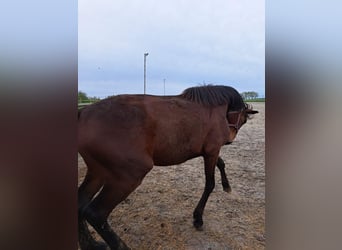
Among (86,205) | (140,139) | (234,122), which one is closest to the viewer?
(86,205)

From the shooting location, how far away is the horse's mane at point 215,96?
3.35 ft

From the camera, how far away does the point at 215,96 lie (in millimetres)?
1154

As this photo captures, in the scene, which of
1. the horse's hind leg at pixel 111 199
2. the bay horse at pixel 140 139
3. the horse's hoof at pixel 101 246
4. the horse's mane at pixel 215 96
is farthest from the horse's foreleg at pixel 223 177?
the horse's hoof at pixel 101 246

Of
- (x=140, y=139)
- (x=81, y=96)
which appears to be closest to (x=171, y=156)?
(x=140, y=139)

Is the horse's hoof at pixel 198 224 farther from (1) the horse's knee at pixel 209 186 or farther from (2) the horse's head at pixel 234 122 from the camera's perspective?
(2) the horse's head at pixel 234 122

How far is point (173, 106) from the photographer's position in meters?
1.12

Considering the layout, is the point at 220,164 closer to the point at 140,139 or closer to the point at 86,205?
the point at 140,139

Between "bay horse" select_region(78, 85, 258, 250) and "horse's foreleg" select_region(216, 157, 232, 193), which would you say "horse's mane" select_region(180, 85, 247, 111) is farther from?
"horse's foreleg" select_region(216, 157, 232, 193)

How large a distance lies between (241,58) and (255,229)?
0.65m

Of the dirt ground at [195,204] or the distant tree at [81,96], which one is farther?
the dirt ground at [195,204]

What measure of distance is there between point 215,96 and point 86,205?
732mm

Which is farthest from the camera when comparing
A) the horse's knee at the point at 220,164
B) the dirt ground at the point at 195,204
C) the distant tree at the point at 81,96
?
the horse's knee at the point at 220,164

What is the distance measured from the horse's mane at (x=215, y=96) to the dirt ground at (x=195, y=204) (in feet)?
0.39

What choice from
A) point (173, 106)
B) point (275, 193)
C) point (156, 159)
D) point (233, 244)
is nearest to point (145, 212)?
point (156, 159)
